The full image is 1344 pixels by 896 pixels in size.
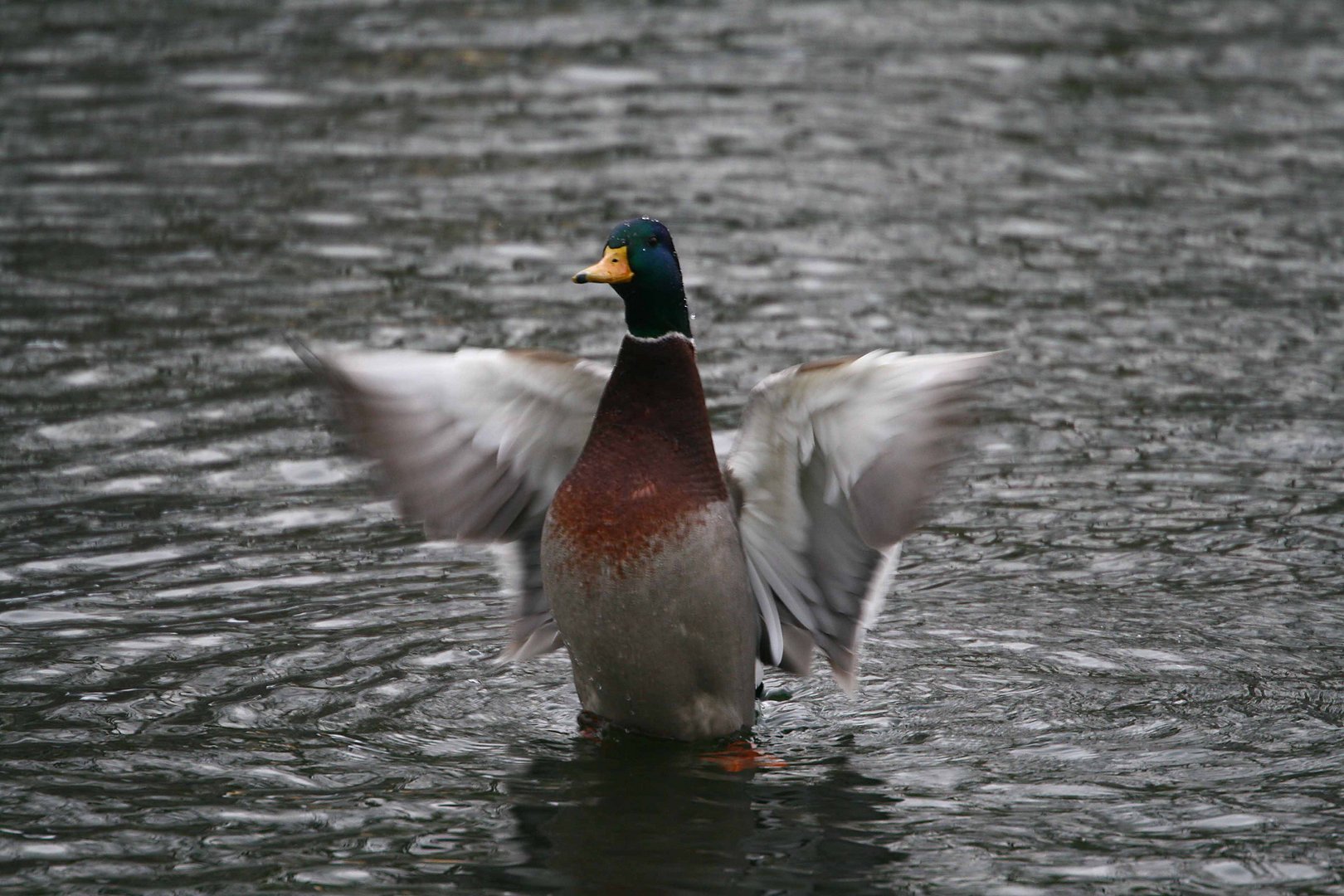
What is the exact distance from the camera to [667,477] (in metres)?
5.61

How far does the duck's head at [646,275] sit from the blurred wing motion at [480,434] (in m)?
0.23

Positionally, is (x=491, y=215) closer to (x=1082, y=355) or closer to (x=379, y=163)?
(x=379, y=163)

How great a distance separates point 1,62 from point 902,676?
419 inches

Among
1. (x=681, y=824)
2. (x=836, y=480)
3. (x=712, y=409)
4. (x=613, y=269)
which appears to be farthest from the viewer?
(x=712, y=409)

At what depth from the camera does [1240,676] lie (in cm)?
610

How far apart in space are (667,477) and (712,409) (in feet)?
10.1

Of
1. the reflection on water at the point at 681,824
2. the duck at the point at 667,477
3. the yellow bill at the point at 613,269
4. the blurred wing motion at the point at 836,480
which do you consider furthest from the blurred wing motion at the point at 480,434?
the reflection on water at the point at 681,824

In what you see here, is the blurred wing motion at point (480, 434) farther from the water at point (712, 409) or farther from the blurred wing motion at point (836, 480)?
the blurred wing motion at point (836, 480)

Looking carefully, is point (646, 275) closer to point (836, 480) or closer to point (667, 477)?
point (667, 477)

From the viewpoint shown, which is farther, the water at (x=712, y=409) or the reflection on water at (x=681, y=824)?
the water at (x=712, y=409)

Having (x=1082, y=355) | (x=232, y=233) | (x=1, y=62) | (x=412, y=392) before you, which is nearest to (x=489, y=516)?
(x=412, y=392)

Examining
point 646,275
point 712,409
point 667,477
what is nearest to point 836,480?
point 667,477

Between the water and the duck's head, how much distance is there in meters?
0.95

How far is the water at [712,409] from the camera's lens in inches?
205
